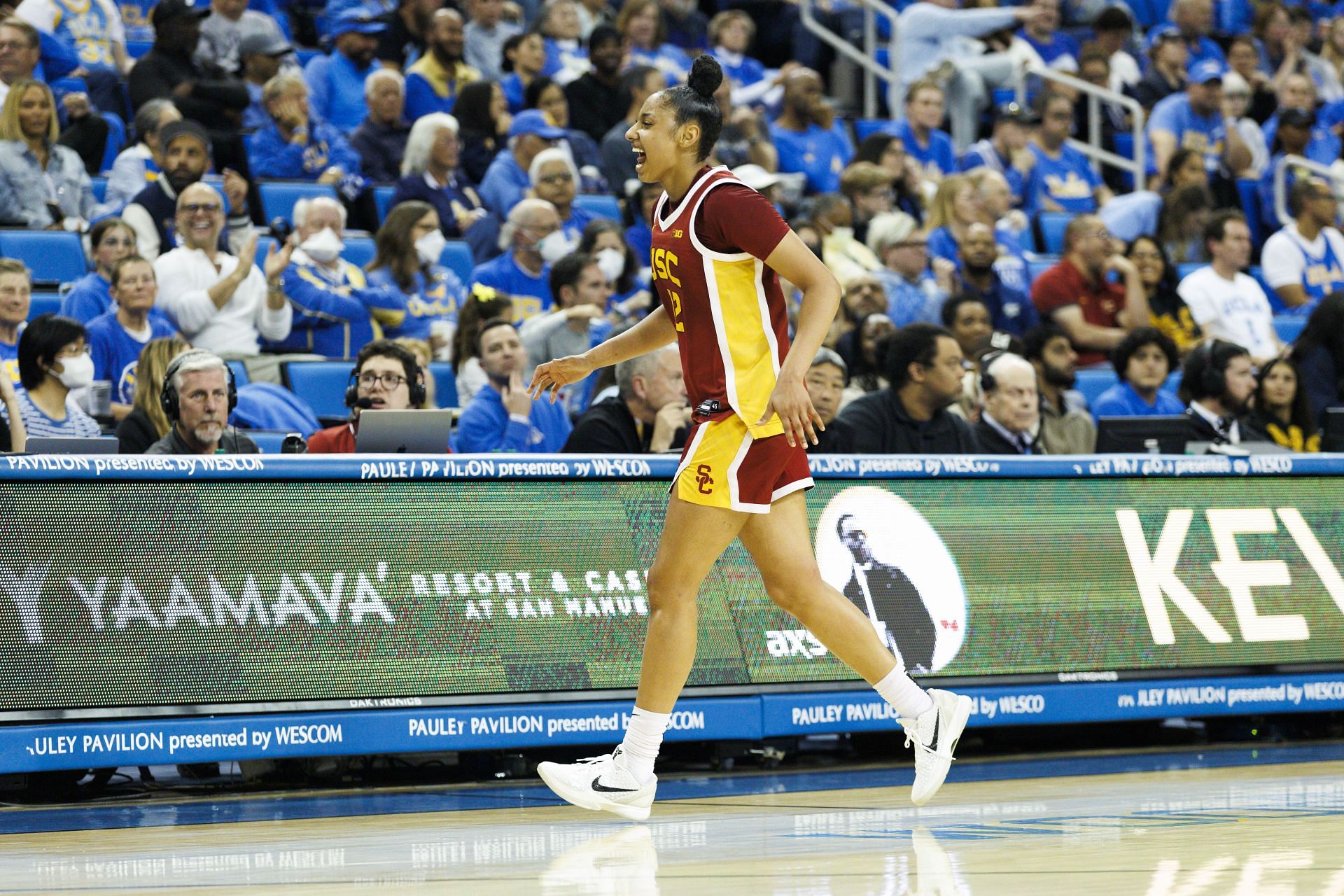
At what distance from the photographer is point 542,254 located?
11703 mm

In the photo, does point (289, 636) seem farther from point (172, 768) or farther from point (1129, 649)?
point (1129, 649)

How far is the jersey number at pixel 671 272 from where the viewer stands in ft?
18.3

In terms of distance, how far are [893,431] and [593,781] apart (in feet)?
12.5

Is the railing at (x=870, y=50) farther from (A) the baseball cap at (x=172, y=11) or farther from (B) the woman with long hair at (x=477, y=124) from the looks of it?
(A) the baseball cap at (x=172, y=11)

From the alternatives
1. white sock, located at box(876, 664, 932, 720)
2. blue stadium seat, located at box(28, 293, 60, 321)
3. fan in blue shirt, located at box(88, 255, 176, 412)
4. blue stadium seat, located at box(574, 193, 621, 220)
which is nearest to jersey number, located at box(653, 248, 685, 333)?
white sock, located at box(876, 664, 932, 720)

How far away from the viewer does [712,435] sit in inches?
218

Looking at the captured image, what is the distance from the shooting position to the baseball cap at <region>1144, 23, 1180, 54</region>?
17703mm

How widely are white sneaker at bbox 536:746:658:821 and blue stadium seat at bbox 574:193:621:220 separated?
297 inches

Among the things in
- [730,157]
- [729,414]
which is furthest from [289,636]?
[730,157]

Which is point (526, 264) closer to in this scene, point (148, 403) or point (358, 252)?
point (358, 252)

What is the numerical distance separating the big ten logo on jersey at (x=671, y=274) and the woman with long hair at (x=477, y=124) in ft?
25.0

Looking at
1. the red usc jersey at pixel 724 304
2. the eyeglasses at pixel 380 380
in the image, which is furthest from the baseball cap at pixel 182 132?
the red usc jersey at pixel 724 304

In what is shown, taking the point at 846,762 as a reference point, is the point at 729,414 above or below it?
above

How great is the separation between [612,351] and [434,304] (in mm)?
5210
